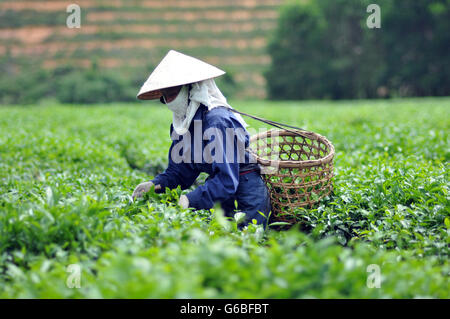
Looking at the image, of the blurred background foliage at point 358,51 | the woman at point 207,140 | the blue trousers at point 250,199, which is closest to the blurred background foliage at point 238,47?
the blurred background foliage at point 358,51

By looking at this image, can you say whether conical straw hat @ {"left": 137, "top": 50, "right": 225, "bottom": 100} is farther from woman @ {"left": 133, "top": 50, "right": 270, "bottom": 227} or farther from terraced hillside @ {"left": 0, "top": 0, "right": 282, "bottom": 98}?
terraced hillside @ {"left": 0, "top": 0, "right": 282, "bottom": 98}

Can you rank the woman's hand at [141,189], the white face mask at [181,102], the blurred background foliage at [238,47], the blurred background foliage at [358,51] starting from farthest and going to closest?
the blurred background foliage at [238,47], the blurred background foliage at [358,51], the woman's hand at [141,189], the white face mask at [181,102]

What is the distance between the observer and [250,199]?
2.80 m

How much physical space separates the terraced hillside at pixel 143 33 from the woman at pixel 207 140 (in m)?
28.4

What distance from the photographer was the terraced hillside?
33.2m

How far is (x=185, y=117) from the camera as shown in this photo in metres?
2.81

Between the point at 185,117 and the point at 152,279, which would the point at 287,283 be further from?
the point at 185,117

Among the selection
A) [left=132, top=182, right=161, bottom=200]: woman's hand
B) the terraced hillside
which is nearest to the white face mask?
[left=132, top=182, right=161, bottom=200]: woman's hand

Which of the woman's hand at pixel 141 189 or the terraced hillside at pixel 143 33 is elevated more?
the terraced hillside at pixel 143 33

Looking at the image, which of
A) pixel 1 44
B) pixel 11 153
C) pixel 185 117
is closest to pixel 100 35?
pixel 1 44

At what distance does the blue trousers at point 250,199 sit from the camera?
2785 millimetres

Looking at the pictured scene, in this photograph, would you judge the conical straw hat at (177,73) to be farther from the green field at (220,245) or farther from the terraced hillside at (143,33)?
the terraced hillside at (143,33)

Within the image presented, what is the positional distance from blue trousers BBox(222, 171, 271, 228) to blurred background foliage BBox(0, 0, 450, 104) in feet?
79.5
